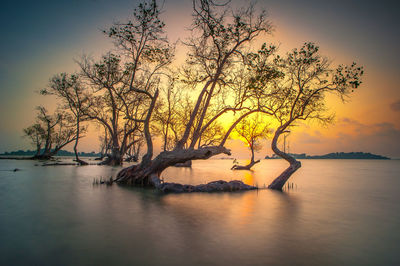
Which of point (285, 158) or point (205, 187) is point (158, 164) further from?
point (285, 158)

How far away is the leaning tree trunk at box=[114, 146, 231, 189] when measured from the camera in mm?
17109

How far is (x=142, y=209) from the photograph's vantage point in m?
10.7

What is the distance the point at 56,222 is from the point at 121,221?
2.18 m

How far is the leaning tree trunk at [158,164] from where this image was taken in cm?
1711

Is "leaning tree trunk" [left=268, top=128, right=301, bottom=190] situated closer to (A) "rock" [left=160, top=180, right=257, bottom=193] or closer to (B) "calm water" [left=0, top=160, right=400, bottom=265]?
(A) "rock" [left=160, top=180, right=257, bottom=193]

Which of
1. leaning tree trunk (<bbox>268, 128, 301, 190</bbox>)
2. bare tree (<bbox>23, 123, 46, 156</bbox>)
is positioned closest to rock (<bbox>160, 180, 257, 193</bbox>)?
leaning tree trunk (<bbox>268, 128, 301, 190</bbox>)

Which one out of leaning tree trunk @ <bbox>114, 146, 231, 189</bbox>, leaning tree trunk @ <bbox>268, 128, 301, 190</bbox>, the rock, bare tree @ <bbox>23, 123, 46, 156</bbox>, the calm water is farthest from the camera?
bare tree @ <bbox>23, 123, 46, 156</bbox>

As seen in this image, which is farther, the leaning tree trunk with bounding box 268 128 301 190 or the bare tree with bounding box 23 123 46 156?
the bare tree with bounding box 23 123 46 156

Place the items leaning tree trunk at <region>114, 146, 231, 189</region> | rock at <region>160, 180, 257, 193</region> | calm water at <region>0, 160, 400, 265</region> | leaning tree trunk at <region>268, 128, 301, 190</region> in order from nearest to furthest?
calm water at <region>0, 160, 400, 265</region> < rock at <region>160, 180, 257, 193</region> < leaning tree trunk at <region>268, 128, 301, 190</region> < leaning tree trunk at <region>114, 146, 231, 189</region>

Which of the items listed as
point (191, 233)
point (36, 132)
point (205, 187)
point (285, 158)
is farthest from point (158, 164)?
point (36, 132)

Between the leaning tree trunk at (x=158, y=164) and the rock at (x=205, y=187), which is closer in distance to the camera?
the rock at (x=205, y=187)

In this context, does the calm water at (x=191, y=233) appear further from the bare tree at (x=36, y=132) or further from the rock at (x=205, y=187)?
the bare tree at (x=36, y=132)

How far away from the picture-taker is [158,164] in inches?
701

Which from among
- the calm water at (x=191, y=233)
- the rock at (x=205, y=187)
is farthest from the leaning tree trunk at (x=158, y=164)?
the calm water at (x=191, y=233)
